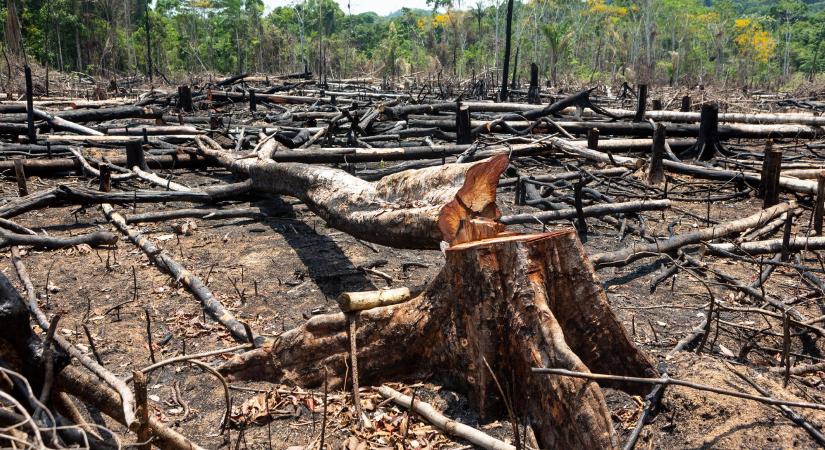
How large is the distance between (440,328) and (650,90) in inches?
1110

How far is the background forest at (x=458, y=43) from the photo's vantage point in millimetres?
35750

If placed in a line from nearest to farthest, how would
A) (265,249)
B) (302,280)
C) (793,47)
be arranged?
(302,280), (265,249), (793,47)

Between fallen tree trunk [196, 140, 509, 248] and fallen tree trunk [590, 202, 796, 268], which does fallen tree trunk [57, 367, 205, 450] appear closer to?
fallen tree trunk [196, 140, 509, 248]

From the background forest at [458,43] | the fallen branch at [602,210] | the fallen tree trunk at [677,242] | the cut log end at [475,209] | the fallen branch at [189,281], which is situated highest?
the background forest at [458,43]

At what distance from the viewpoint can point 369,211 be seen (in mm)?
4629

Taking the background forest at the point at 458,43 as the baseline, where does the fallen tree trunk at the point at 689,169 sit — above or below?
below

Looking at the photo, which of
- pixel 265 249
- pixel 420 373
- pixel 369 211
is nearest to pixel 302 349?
pixel 420 373

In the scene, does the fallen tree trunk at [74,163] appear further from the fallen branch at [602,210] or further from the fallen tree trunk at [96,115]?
the fallen branch at [602,210]

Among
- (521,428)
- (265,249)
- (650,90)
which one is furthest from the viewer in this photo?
(650,90)

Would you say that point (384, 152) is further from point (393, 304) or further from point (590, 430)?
point (590, 430)

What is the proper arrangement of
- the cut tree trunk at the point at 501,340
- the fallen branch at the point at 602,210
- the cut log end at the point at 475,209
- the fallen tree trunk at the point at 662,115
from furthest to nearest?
1. the fallen tree trunk at the point at 662,115
2. the fallen branch at the point at 602,210
3. the cut log end at the point at 475,209
4. the cut tree trunk at the point at 501,340

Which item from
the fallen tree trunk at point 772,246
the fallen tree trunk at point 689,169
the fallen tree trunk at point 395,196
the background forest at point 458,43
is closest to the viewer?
the fallen tree trunk at point 395,196

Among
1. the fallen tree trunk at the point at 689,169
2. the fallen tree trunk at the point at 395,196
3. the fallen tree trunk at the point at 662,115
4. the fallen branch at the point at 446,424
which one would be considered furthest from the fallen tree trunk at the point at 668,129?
the fallen branch at the point at 446,424

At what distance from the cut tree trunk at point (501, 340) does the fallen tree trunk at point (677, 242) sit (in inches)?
64.0
